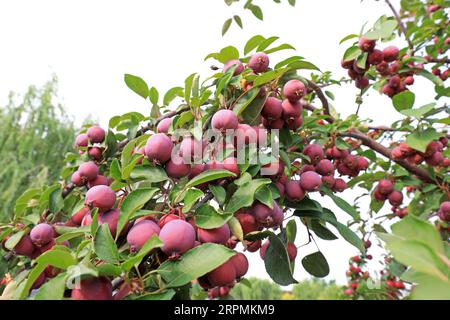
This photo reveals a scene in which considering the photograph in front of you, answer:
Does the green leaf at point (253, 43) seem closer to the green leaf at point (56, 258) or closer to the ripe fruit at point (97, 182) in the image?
the ripe fruit at point (97, 182)

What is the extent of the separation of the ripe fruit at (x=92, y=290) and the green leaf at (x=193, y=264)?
0.24 feet

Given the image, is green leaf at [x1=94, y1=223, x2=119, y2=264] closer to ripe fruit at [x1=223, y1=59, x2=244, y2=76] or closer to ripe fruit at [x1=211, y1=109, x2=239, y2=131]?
ripe fruit at [x1=211, y1=109, x2=239, y2=131]

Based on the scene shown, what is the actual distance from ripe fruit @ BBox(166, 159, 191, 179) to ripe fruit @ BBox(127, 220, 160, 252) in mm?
145

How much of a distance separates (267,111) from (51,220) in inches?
24.8

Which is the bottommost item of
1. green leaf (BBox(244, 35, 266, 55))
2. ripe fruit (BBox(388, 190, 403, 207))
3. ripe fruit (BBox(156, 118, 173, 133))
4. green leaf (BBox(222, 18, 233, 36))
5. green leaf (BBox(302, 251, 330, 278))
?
green leaf (BBox(302, 251, 330, 278))

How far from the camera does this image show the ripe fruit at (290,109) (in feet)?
2.66

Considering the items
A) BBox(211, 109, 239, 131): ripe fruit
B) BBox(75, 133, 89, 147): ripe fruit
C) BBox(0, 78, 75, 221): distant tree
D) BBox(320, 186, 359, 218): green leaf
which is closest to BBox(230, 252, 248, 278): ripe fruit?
BBox(211, 109, 239, 131): ripe fruit

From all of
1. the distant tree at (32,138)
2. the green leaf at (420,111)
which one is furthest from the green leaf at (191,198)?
the distant tree at (32,138)

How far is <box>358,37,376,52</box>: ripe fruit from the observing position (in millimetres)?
1246

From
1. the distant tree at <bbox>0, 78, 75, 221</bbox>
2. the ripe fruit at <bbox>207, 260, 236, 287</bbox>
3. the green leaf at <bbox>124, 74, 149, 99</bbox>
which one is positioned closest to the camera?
the ripe fruit at <bbox>207, 260, 236, 287</bbox>

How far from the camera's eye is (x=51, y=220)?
3.16ft

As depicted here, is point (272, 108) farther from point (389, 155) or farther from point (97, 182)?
point (389, 155)

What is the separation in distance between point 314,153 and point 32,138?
662cm

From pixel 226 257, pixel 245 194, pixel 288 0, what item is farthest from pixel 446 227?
pixel 226 257
